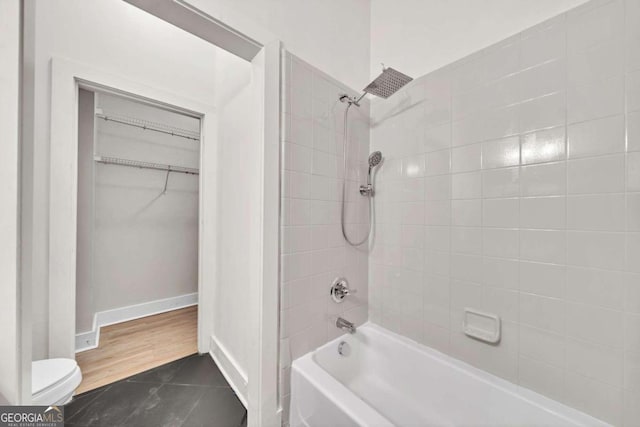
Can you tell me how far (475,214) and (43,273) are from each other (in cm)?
263

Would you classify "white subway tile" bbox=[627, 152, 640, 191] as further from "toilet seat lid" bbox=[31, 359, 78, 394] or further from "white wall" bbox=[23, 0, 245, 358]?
"toilet seat lid" bbox=[31, 359, 78, 394]

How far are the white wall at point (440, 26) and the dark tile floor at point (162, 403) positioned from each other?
2.37 metres

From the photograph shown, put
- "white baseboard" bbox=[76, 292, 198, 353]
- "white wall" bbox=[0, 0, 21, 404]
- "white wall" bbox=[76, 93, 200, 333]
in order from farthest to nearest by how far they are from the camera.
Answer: "white wall" bbox=[76, 93, 200, 333] → "white baseboard" bbox=[76, 292, 198, 353] → "white wall" bbox=[0, 0, 21, 404]

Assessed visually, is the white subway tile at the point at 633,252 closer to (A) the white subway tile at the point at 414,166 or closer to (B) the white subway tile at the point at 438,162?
(B) the white subway tile at the point at 438,162

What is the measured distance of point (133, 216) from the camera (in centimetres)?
266

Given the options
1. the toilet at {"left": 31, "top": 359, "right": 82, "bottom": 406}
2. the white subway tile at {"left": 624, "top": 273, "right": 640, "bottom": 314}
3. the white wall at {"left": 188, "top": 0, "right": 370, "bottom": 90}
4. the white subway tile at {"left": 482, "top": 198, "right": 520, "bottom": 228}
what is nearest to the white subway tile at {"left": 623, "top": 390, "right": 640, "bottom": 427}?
the white subway tile at {"left": 624, "top": 273, "right": 640, "bottom": 314}

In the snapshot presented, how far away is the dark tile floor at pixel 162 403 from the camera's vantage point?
134 centimetres

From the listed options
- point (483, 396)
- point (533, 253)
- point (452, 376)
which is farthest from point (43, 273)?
point (533, 253)

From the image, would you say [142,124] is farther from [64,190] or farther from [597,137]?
[597,137]

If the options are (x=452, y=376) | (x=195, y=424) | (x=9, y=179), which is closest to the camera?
(x=9, y=179)

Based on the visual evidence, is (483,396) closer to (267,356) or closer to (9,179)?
(267,356)

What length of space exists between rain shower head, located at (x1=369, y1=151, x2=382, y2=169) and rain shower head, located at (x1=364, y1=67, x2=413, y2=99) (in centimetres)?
35

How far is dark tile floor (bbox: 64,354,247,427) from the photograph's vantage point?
1343 millimetres

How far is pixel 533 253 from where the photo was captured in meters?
1.00
